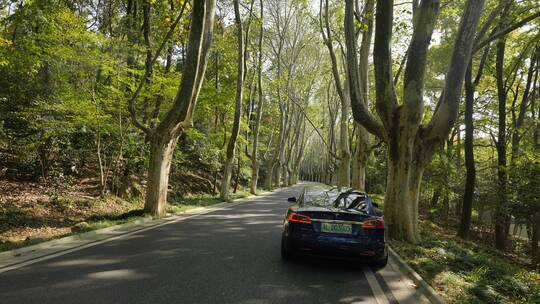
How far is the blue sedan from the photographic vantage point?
5.36 metres

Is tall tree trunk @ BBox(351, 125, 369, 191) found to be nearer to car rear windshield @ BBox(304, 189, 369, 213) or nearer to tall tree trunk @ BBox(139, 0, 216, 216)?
tall tree trunk @ BBox(139, 0, 216, 216)

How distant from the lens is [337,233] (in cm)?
539

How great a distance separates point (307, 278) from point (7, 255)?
178 inches

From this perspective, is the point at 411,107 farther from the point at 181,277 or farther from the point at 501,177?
the point at 501,177

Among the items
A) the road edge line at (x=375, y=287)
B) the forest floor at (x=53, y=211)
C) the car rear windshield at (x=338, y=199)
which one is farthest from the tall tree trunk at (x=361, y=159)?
the road edge line at (x=375, y=287)

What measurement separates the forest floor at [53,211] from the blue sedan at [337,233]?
468 centimetres

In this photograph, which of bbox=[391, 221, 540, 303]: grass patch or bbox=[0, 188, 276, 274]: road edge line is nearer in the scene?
bbox=[391, 221, 540, 303]: grass patch

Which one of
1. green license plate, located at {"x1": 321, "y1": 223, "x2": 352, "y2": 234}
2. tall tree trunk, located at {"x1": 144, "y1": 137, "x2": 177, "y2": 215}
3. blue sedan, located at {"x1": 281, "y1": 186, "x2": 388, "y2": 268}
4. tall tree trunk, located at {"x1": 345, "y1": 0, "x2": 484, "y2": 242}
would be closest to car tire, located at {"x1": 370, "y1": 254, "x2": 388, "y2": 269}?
blue sedan, located at {"x1": 281, "y1": 186, "x2": 388, "y2": 268}

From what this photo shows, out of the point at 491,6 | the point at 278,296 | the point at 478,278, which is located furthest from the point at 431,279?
the point at 491,6

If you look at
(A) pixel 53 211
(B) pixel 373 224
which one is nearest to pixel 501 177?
(B) pixel 373 224

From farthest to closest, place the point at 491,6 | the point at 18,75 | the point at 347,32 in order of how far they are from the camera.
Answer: the point at 491,6 < the point at 18,75 < the point at 347,32

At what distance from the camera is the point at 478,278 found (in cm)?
581

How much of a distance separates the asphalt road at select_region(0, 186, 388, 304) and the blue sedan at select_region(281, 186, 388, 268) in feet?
1.06

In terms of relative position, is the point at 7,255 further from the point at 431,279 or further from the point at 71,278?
the point at 431,279
